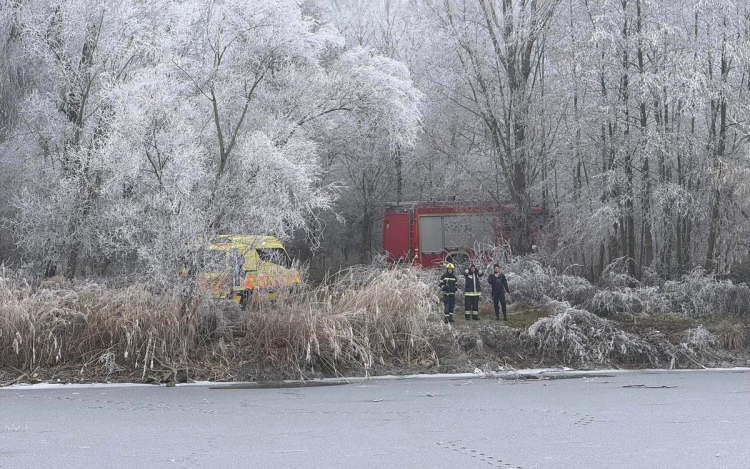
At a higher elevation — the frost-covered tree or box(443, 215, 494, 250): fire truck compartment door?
the frost-covered tree

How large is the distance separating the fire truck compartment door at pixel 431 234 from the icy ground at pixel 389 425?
17260 millimetres

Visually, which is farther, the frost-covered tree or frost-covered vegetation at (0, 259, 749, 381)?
the frost-covered tree

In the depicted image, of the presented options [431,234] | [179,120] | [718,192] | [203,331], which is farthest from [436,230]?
[203,331]

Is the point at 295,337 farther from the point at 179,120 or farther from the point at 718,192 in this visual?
the point at 718,192

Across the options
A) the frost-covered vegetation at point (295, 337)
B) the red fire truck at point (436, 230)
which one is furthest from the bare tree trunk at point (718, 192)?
the red fire truck at point (436, 230)

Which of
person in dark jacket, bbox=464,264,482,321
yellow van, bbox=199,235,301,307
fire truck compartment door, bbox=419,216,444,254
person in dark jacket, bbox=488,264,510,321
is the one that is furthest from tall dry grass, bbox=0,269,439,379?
fire truck compartment door, bbox=419,216,444,254

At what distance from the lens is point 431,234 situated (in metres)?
31.0

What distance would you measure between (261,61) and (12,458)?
13.9 meters

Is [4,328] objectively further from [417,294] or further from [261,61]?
[261,61]

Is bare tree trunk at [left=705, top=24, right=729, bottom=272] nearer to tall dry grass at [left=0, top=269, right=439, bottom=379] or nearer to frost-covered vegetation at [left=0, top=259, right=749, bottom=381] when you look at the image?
frost-covered vegetation at [left=0, top=259, right=749, bottom=381]

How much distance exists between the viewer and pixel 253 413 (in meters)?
10.6

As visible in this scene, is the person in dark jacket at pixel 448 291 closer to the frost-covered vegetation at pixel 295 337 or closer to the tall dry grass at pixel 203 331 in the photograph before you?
the frost-covered vegetation at pixel 295 337

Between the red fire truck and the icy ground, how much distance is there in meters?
15.3

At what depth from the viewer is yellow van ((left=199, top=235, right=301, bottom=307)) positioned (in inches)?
575
